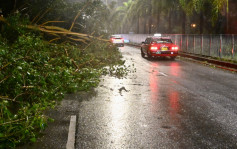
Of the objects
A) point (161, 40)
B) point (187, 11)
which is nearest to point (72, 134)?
point (161, 40)

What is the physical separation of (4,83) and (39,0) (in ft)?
33.7

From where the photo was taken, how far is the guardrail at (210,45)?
1839 cm

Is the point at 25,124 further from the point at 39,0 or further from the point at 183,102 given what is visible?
the point at 39,0

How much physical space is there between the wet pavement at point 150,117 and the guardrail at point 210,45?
828 cm

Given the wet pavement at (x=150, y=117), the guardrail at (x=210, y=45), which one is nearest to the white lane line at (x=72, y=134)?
the wet pavement at (x=150, y=117)

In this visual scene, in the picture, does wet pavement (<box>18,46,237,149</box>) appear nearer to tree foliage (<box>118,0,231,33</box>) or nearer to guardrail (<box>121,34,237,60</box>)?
guardrail (<box>121,34,237,60</box>)

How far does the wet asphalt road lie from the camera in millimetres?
4975

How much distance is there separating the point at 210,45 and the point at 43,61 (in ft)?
49.2

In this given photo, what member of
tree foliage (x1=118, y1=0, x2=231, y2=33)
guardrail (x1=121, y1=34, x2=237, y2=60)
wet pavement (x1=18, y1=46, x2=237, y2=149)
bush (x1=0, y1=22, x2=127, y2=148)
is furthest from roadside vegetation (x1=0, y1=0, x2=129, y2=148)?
tree foliage (x1=118, y1=0, x2=231, y2=33)

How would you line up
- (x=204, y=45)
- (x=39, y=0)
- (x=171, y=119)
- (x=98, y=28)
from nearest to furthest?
(x=171, y=119), (x=39, y=0), (x=98, y=28), (x=204, y=45)

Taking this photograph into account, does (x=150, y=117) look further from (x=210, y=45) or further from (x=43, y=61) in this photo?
(x=210, y=45)

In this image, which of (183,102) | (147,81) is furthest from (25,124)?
(147,81)

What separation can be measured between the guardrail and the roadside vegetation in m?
7.26

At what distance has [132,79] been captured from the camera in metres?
12.4
